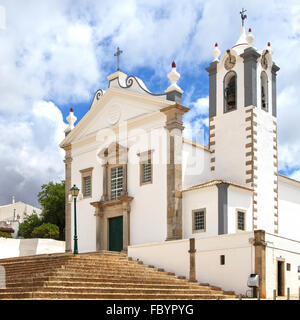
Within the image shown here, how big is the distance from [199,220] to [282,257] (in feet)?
15.1

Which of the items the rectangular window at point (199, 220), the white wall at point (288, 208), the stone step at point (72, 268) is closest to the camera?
the stone step at point (72, 268)

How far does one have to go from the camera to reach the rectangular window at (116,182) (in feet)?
89.6

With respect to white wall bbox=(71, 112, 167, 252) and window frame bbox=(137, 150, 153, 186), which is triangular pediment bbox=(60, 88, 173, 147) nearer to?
white wall bbox=(71, 112, 167, 252)

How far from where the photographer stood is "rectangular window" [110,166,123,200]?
27.3m

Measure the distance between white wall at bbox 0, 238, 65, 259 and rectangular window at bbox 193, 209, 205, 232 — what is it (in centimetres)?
1361

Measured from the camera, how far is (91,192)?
2877 centimetres

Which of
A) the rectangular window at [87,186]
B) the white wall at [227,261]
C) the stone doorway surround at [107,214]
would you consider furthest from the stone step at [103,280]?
the rectangular window at [87,186]

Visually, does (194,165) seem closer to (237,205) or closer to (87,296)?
(237,205)

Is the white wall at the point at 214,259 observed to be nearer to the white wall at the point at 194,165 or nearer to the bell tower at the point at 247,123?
the white wall at the point at 194,165

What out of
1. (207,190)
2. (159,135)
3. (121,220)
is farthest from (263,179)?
(121,220)

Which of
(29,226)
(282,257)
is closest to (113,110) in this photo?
(282,257)

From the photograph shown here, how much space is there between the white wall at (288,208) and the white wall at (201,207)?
5.63 meters
